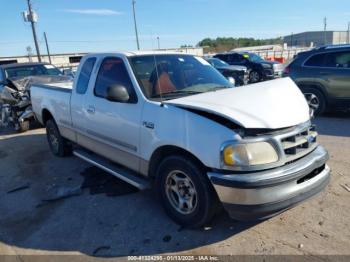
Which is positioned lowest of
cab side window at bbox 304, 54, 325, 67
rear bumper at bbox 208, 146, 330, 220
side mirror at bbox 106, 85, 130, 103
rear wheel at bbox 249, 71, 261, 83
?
rear wheel at bbox 249, 71, 261, 83

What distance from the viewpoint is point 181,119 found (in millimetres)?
3244

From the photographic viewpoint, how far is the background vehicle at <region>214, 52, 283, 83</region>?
17938 millimetres

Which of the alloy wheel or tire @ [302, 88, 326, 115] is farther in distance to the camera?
tire @ [302, 88, 326, 115]

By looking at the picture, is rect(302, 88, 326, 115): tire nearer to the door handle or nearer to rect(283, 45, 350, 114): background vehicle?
rect(283, 45, 350, 114): background vehicle

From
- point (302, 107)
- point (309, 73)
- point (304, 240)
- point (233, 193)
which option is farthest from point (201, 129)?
point (309, 73)

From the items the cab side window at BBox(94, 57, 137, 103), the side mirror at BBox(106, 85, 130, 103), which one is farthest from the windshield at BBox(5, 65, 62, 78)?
the side mirror at BBox(106, 85, 130, 103)

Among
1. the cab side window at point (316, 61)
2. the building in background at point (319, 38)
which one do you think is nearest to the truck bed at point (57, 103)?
the cab side window at point (316, 61)

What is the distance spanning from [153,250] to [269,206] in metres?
1.23

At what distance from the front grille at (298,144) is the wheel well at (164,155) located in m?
0.79

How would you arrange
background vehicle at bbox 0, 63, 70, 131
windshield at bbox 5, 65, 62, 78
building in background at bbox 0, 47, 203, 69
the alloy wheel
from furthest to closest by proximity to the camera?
1. building in background at bbox 0, 47, 203, 69
2. windshield at bbox 5, 65, 62, 78
3. background vehicle at bbox 0, 63, 70, 131
4. the alloy wheel

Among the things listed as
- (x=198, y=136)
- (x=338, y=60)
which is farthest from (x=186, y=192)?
(x=338, y=60)

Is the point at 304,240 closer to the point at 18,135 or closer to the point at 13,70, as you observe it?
the point at 18,135

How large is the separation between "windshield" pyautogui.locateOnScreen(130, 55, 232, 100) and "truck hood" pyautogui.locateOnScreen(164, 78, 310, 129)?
0.39 m

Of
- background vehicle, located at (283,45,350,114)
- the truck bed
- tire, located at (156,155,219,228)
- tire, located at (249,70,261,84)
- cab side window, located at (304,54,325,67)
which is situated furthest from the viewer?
tire, located at (249,70,261,84)
